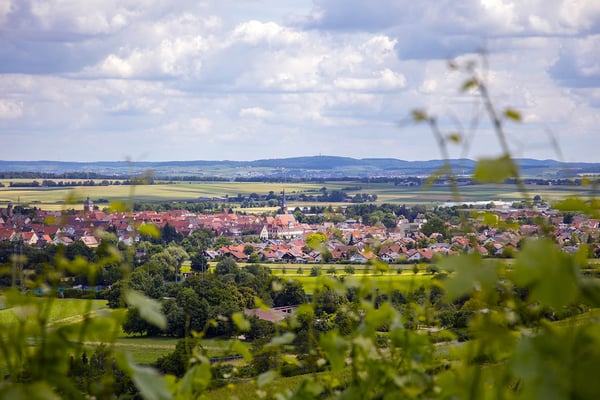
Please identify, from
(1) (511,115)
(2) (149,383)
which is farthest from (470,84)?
(2) (149,383)

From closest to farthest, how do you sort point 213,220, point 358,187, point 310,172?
1. point 213,220
2. point 358,187
3. point 310,172

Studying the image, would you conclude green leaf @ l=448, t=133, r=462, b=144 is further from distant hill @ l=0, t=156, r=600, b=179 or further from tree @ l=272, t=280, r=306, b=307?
distant hill @ l=0, t=156, r=600, b=179

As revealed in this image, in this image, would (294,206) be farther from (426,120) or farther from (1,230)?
(426,120)

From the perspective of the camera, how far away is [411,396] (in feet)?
4.23

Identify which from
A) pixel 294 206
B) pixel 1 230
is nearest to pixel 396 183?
pixel 294 206

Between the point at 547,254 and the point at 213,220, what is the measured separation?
2800 inches

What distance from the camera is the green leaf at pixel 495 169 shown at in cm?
94

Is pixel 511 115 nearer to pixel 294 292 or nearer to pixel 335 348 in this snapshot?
pixel 335 348

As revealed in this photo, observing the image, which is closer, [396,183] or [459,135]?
[459,135]

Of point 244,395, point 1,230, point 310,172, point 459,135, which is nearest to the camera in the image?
point 459,135

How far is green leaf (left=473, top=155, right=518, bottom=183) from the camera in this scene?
3.10 ft

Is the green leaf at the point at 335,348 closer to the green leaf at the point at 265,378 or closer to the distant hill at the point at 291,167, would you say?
the green leaf at the point at 265,378

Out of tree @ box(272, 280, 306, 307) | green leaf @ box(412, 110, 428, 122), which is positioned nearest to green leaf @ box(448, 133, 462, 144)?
green leaf @ box(412, 110, 428, 122)

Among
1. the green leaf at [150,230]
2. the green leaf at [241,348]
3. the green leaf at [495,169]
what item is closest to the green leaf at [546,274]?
the green leaf at [495,169]
